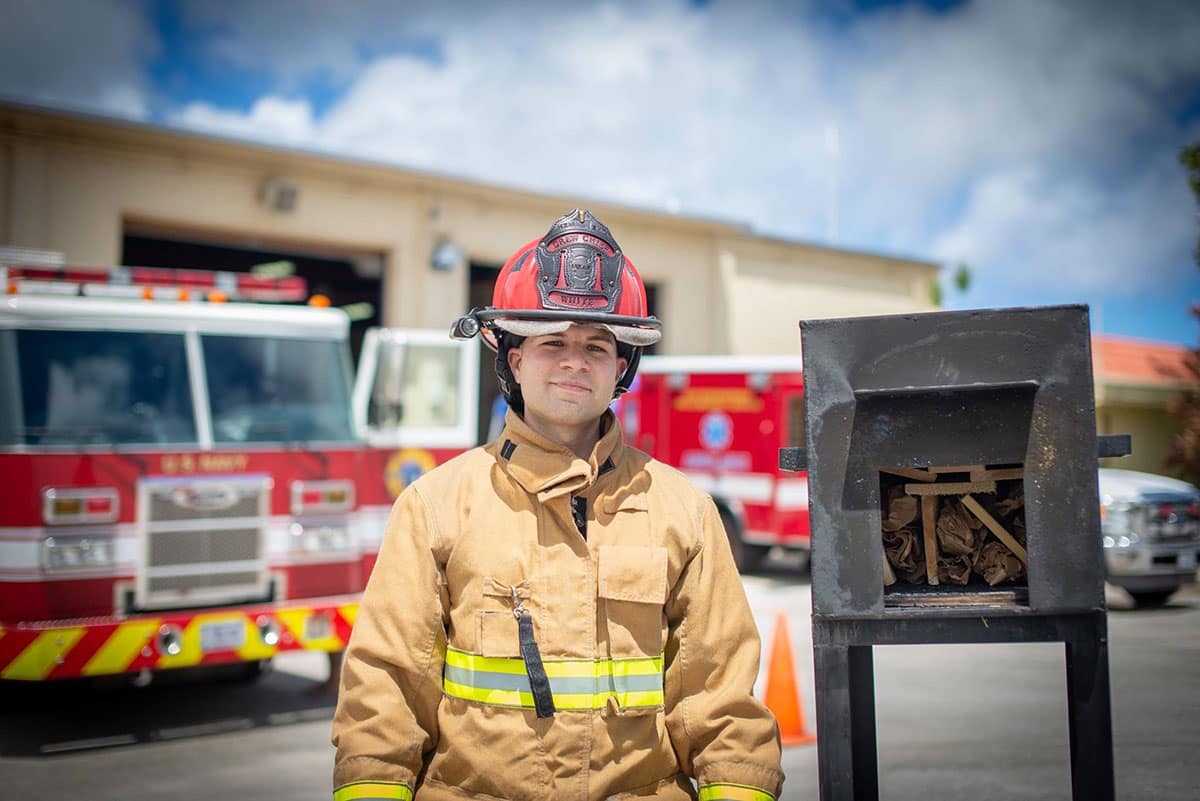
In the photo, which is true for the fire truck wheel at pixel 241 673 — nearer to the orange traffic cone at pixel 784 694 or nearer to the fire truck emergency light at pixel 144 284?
the fire truck emergency light at pixel 144 284

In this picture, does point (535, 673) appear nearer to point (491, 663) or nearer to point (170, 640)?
point (491, 663)

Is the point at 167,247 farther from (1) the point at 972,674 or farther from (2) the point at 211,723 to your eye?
(1) the point at 972,674

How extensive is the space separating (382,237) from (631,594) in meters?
15.1

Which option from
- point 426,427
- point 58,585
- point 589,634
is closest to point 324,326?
point 426,427

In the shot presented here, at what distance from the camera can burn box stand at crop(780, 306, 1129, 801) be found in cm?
239

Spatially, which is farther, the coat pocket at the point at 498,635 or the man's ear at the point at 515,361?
the man's ear at the point at 515,361

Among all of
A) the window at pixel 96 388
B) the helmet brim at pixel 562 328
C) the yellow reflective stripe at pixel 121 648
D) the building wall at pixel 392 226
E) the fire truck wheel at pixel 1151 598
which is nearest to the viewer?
the helmet brim at pixel 562 328

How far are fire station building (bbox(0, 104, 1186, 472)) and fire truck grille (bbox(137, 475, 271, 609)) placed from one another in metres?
5.48

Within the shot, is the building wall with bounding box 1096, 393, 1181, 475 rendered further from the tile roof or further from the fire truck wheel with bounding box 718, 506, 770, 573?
the fire truck wheel with bounding box 718, 506, 770, 573

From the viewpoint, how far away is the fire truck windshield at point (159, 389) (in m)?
6.26

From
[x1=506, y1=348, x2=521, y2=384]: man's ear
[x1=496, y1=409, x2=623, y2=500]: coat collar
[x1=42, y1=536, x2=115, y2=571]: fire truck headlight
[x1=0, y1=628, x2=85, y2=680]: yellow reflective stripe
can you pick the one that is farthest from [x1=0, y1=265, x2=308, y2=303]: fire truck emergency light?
[x1=496, y1=409, x2=623, y2=500]: coat collar

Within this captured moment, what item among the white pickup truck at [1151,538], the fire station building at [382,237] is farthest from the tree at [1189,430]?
the white pickup truck at [1151,538]

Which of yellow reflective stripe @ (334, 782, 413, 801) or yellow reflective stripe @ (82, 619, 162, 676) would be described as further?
yellow reflective stripe @ (82, 619, 162, 676)

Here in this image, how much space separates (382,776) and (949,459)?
4.59 feet
